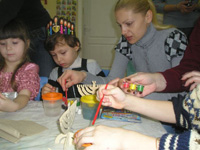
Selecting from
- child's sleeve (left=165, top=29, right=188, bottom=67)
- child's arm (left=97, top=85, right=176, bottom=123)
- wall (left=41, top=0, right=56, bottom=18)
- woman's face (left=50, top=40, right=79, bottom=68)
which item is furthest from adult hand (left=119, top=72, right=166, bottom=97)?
wall (left=41, top=0, right=56, bottom=18)

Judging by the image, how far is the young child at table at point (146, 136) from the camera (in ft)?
1.63

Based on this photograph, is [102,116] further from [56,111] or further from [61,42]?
[61,42]

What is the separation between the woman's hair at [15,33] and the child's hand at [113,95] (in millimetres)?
884

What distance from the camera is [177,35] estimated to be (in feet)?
4.12

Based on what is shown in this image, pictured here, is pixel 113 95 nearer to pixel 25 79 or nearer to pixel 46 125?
pixel 46 125

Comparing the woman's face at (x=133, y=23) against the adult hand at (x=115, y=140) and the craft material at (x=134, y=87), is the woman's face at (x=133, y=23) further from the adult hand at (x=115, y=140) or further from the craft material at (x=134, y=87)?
the adult hand at (x=115, y=140)

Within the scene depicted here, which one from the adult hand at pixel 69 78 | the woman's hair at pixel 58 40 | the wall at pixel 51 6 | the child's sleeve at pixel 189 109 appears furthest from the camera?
the wall at pixel 51 6

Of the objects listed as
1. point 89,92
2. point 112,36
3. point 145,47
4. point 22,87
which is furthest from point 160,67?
point 112,36

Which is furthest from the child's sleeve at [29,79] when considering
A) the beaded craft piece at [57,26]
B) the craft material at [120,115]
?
the craft material at [120,115]

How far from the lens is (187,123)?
0.71m

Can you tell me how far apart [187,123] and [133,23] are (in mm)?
798

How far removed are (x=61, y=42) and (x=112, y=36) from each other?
2430mm

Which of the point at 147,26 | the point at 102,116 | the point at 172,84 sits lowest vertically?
the point at 102,116

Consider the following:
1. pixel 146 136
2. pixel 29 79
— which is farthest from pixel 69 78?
pixel 146 136
